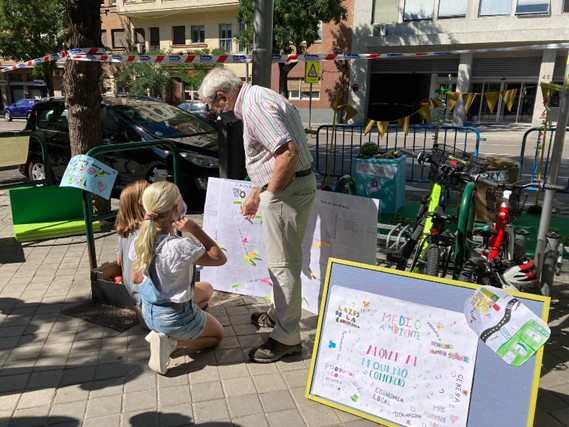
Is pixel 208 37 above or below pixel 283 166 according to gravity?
above

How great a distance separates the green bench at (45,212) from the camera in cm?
538

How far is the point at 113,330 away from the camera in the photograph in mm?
3527

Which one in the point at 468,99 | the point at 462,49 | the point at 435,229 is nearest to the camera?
the point at 435,229

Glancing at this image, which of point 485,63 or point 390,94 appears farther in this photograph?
point 390,94

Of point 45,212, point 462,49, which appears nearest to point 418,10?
point 462,49

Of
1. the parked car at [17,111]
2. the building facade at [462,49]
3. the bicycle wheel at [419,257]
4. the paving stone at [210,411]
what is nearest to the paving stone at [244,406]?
the paving stone at [210,411]

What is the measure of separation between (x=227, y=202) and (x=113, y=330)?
1335 mm

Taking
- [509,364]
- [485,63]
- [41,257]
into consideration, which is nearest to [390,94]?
[485,63]

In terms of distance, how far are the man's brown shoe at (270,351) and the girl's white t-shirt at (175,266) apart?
2.04ft

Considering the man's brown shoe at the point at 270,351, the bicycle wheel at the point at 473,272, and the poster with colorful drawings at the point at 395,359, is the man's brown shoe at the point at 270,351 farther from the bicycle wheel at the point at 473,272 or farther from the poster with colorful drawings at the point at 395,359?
the bicycle wheel at the point at 473,272

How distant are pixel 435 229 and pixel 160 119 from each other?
17.0ft

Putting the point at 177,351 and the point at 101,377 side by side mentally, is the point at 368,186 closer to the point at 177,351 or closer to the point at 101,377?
the point at 177,351

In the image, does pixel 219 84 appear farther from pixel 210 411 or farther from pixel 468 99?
pixel 468 99

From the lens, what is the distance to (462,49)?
26.4 m
